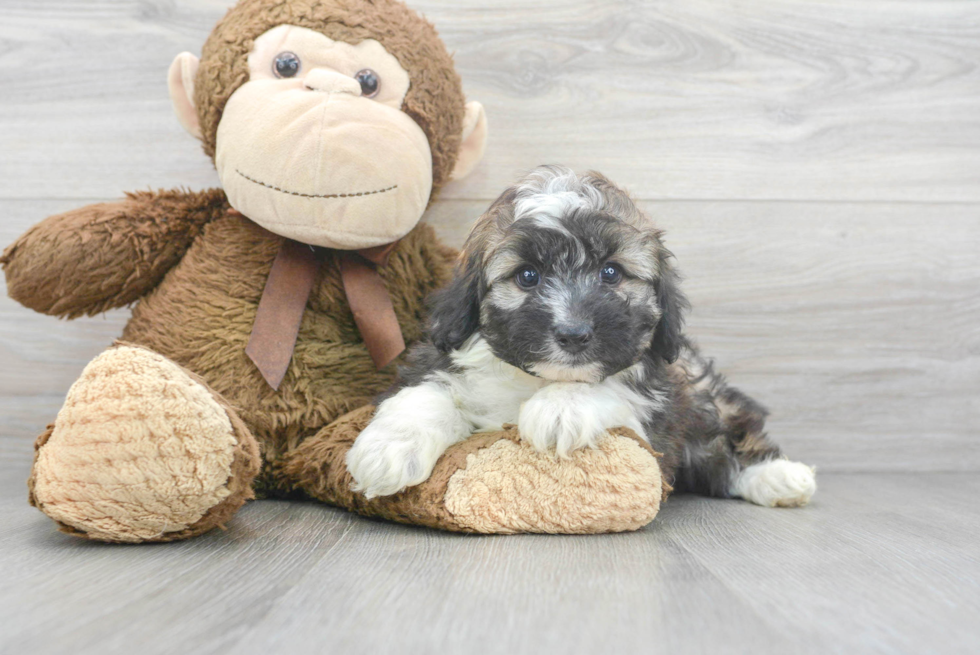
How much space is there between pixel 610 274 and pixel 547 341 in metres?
0.23

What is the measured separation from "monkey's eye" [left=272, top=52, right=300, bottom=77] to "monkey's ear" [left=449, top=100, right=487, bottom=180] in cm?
51

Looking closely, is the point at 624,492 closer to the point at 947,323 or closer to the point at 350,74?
the point at 350,74

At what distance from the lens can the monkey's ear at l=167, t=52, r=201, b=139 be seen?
2.00 metres

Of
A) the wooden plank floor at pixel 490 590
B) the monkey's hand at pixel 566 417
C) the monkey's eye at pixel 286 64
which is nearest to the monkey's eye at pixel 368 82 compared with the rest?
the monkey's eye at pixel 286 64

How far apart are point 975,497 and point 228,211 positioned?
221cm

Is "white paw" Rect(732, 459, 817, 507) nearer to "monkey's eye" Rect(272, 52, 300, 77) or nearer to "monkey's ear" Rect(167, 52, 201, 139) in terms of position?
"monkey's eye" Rect(272, 52, 300, 77)

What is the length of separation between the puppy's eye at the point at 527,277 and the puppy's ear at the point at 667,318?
267 mm

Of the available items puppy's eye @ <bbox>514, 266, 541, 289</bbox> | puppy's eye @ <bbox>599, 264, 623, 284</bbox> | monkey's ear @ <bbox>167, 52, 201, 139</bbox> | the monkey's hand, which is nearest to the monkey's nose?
monkey's ear @ <bbox>167, 52, 201, 139</bbox>

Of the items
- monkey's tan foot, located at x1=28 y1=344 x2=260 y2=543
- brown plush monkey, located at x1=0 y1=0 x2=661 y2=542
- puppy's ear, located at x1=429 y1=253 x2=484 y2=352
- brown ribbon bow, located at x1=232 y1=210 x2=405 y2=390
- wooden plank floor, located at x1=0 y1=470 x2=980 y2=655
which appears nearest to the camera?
wooden plank floor, located at x1=0 y1=470 x2=980 y2=655

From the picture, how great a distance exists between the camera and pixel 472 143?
2201 millimetres

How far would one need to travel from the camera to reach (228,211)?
2.03m

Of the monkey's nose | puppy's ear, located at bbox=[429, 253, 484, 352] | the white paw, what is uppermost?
the monkey's nose

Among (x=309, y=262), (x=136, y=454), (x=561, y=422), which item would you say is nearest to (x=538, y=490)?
(x=561, y=422)

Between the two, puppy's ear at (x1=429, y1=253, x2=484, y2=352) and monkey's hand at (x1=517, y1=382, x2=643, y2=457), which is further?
puppy's ear at (x1=429, y1=253, x2=484, y2=352)
